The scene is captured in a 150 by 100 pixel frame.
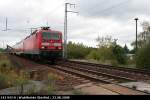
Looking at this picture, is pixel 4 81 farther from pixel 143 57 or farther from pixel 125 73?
pixel 143 57

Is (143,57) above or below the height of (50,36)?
below

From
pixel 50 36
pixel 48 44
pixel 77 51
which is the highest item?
pixel 50 36

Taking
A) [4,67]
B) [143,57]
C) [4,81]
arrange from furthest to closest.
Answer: [143,57] < [4,67] < [4,81]

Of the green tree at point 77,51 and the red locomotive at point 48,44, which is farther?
the green tree at point 77,51

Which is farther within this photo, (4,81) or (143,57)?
(143,57)

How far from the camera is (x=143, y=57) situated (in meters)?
28.0

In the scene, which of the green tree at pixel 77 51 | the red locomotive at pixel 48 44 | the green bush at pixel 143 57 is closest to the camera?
the green bush at pixel 143 57

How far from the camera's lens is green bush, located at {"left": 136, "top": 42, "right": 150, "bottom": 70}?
27562 millimetres

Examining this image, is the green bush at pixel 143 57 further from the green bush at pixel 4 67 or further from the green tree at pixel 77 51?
the green tree at pixel 77 51

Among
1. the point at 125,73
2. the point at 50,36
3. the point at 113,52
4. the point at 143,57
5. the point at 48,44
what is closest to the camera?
the point at 125,73

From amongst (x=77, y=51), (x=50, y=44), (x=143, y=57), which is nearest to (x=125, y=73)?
(x=143, y=57)

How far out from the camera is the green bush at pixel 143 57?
27562 millimetres

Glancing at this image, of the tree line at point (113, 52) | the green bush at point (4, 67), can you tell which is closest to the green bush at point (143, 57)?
the tree line at point (113, 52)

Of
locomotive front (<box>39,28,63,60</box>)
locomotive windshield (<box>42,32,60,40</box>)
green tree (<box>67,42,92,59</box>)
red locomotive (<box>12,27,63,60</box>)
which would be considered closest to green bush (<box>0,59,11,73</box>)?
red locomotive (<box>12,27,63,60</box>)
